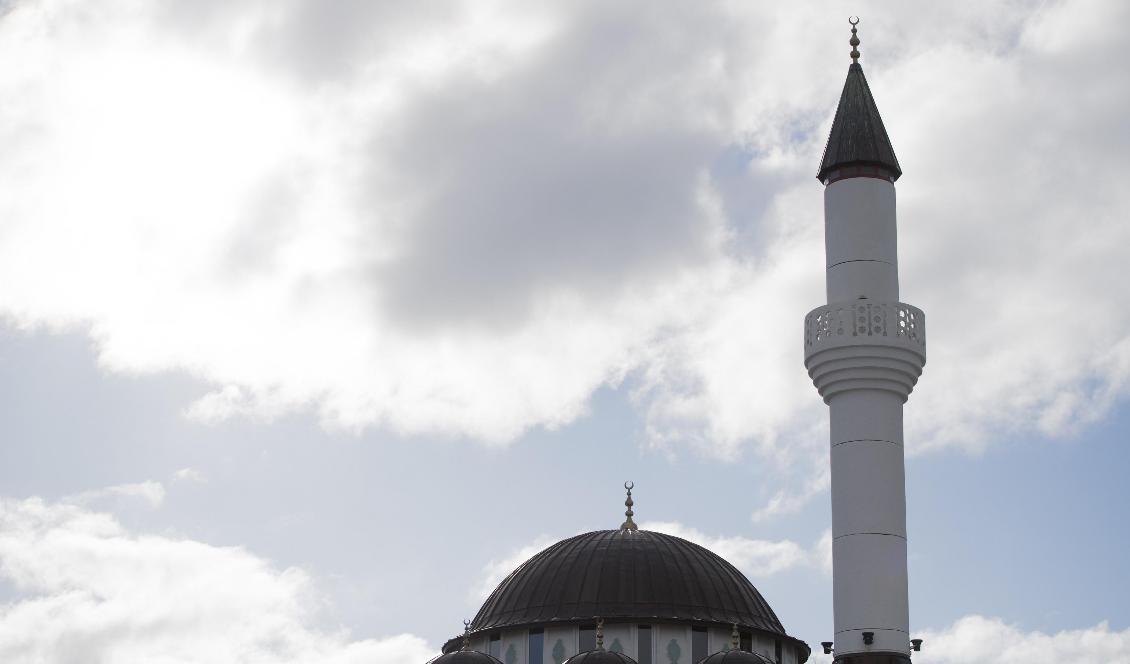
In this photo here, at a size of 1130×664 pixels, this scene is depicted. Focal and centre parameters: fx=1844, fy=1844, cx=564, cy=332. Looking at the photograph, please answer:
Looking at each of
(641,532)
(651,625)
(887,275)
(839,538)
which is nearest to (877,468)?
(839,538)

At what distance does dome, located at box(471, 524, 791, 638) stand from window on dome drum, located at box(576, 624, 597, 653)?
0.26 m

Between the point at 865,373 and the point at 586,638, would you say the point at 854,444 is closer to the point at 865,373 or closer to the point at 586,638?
the point at 865,373

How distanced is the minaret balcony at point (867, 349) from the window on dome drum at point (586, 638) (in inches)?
458

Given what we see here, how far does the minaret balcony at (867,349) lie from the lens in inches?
1444

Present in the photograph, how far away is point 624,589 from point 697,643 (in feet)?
7.65

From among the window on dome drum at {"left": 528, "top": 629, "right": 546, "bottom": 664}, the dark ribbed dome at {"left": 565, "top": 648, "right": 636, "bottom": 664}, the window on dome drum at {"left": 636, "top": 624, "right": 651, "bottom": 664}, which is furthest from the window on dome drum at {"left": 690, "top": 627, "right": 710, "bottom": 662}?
the dark ribbed dome at {"left": 565, "top": 648, "right": 636, "bottom": 664}

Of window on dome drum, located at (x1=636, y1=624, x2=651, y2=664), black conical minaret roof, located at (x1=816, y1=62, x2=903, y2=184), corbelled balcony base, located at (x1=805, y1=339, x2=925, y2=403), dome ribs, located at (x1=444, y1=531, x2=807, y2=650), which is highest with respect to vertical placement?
black conical minaret roof, located at (x1=816, y1=62, x2=903, y2=184)

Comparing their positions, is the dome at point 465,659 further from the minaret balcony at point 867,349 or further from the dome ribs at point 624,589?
the minaret balcony at point 867,349

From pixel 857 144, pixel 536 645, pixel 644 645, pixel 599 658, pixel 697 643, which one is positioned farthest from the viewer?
pixel 536 645

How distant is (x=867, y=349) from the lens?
36.7 meters

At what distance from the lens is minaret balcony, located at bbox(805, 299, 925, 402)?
36688 mm

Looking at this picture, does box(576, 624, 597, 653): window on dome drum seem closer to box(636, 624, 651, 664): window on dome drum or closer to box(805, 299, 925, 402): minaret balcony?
box(636, 624, 651, 664): window on dome drum

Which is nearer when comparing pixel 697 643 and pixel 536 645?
pixel 697 643

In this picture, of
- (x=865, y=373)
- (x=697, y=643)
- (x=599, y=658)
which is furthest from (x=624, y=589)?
(x=865, y=373)
